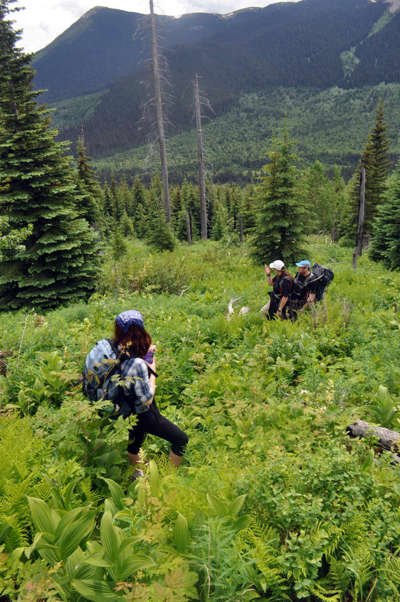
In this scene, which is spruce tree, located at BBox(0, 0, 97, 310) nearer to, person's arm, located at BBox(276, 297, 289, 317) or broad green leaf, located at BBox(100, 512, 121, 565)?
person's arm, located at BBox(276, 297, 289, 317)

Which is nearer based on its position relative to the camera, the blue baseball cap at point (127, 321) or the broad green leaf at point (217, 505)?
the broad green leaf at point (217, 505)

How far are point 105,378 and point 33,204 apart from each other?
9.68m

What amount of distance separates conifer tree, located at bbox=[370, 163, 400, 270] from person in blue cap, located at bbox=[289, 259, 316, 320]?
38.5 feet

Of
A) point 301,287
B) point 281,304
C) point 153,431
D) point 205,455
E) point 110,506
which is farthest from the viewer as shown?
point 301,287

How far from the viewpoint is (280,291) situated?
7152 millimetres

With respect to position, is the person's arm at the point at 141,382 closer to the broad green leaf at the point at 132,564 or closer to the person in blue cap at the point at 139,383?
the person in blue cap at the point at 139,383

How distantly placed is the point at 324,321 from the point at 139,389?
4.60 metres

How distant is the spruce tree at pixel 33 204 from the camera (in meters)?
10.6

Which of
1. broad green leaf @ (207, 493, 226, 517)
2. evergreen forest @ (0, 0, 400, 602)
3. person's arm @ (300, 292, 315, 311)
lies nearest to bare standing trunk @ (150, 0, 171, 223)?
evergreen forest @ (0, 0, 400, 602)

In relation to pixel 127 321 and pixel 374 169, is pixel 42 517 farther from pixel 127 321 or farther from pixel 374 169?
pixel 374 169

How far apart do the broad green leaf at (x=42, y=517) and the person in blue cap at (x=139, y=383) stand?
101 cm

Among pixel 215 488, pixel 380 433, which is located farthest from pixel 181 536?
pixel 380 433

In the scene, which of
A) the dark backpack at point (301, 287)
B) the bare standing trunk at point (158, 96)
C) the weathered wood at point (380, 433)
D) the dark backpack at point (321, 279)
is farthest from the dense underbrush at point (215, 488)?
the bare standing trunk at point (158, 96)

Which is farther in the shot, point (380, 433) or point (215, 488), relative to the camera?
point (380, 433)
